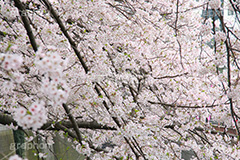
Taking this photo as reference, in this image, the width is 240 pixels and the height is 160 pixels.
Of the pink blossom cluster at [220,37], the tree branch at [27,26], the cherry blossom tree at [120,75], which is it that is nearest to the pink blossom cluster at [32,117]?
the cherry blossom tree at [120,75]

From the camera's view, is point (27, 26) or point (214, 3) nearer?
point (27, 26)

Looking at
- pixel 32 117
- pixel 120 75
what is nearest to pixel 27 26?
pixel 32 117

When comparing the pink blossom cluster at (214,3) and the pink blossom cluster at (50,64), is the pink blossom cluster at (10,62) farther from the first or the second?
the pink blossom cluster at (214,3)

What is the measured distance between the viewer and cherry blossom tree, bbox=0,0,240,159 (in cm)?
260

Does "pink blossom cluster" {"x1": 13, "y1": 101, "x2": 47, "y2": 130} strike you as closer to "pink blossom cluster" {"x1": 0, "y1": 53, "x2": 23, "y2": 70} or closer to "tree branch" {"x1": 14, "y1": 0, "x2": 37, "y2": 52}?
"pink blossom cluster" {"x1": 0, "y1": 53, "x2": 23, "y2": 70}

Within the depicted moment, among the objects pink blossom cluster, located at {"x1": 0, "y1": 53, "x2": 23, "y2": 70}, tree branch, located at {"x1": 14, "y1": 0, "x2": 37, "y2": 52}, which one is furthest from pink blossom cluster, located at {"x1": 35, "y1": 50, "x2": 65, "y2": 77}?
tree branch, located at {"x1": 14, "y1": 0, "x2": 37, "y2": 52}

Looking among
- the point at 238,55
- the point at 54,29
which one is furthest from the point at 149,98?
the point at 54,29

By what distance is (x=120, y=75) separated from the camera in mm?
3389

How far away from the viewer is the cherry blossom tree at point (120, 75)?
2.60m

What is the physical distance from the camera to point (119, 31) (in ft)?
12.8

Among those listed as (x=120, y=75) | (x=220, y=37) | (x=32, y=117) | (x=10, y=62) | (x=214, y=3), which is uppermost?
(x=214, y=3)

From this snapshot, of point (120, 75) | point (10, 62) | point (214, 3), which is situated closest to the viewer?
point (10, 62)

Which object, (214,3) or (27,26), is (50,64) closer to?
(27,26)

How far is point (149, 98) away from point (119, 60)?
2.86ft
